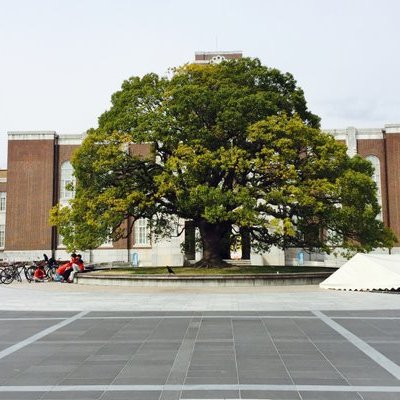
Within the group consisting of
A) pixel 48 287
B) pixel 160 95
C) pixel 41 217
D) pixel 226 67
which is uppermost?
pixel 226 67

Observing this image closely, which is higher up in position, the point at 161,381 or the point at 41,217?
the point at 41,217

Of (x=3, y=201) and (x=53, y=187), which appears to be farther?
(x=3, y=201)

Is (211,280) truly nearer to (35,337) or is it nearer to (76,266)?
(76,266)

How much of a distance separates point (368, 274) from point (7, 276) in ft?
56.6

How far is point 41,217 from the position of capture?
48.5 metres

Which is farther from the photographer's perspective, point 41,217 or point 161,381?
point 41,217

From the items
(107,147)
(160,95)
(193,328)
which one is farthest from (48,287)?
(193,328)

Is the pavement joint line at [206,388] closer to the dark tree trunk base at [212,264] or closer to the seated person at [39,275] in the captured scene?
the dark tree trunk base at [212,264]

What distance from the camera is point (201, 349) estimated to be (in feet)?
26.5

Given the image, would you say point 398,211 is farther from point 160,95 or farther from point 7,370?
point 7,370

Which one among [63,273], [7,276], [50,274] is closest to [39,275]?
[50,274]

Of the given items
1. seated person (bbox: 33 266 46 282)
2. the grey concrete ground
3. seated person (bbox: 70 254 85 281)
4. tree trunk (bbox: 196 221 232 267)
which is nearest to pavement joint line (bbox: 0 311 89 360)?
the grey concrete ground

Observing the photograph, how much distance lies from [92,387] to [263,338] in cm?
410

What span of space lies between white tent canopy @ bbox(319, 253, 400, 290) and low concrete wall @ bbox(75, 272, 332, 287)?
6.39 ft
